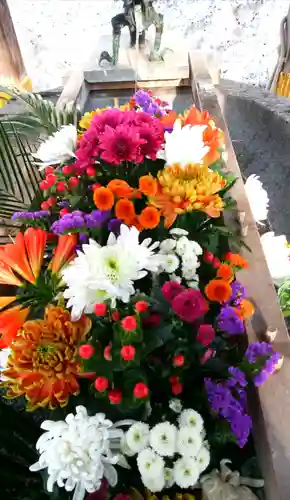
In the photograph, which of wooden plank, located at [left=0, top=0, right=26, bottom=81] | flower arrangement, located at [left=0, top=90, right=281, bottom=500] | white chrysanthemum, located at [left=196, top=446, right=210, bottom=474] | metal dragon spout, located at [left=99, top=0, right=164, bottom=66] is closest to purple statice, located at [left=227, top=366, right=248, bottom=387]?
flower arrangement, located at [left=0, top=90, right=281, bottom=500]

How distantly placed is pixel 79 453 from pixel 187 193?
386 millimetres

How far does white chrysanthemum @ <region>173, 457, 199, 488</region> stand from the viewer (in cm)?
50

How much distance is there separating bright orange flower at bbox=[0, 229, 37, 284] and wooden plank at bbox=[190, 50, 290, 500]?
1.16 feet

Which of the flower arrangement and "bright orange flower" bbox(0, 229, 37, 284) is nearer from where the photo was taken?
the flower arrangement

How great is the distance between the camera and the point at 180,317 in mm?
542

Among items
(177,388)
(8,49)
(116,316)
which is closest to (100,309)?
(116,316)

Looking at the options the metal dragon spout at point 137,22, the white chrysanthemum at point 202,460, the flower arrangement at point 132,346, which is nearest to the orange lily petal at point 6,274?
the flower arrangement at point 132,346

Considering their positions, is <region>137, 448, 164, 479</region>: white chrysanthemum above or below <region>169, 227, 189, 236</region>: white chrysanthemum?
below

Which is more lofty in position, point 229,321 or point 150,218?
point 150,218

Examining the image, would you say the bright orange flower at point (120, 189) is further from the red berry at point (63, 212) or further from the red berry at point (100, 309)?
the red berry at point (100, 309)

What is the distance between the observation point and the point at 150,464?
51cm

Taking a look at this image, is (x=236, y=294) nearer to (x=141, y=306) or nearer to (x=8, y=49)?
(x=141, y=306)

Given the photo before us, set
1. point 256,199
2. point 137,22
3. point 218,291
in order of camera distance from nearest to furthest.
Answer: point 218,291 → point 256,199 → point 137,22

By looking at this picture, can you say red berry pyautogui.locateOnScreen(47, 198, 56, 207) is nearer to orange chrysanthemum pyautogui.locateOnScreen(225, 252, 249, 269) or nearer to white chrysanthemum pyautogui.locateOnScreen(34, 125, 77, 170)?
white chrysanthemum pyautogui.locateOnScreen(34, 125, 77, 170)
